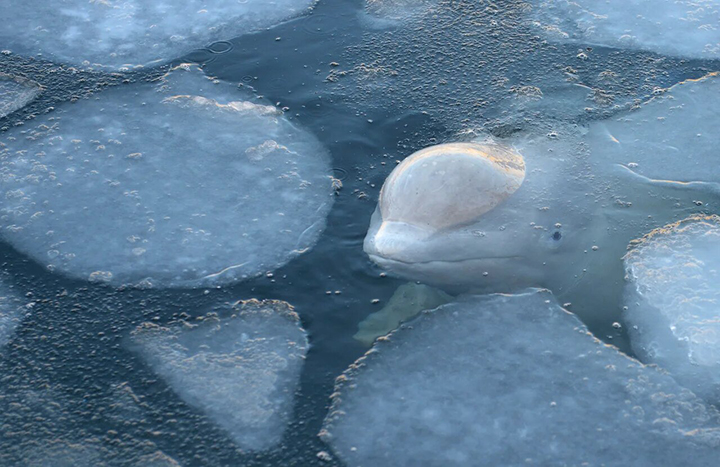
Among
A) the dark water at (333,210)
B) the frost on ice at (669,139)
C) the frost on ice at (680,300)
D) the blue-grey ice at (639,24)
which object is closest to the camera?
the dark water at (333,210)

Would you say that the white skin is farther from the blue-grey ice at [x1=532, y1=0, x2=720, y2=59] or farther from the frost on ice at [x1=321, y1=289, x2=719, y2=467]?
the blue-grey ice at [x1=532, y1=0, x2=720, y2=59]

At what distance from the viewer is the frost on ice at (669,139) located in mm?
6930

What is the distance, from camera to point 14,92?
7.90m

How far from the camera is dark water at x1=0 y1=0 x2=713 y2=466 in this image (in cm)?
520

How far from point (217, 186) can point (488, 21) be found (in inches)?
139

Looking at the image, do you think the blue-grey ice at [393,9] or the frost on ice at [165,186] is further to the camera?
the blue-grey ice at [393,9]

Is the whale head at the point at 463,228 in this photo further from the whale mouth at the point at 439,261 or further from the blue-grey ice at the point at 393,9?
the blue-grey ice at the point at 393,9

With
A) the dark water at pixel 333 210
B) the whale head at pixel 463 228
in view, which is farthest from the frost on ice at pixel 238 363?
the whale head at pixel 463 228

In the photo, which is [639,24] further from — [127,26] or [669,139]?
[127,26]

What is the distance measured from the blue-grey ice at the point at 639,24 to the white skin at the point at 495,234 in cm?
260

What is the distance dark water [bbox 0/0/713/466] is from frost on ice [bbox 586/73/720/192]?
0.75ft

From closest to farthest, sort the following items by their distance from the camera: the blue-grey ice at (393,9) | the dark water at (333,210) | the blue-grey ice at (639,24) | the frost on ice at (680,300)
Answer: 1. the dark water at (333,210)
2. the frost on ice at (680,300)
3. the blue-grey ice at (639,24)
4. the blue-grey ice at (393,9)

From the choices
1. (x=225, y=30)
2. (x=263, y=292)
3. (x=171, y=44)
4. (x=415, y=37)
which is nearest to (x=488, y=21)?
(x=415, y=37)

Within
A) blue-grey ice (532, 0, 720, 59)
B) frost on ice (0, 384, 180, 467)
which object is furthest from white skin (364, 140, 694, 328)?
blue-grey ice (532, 0, 720, 59)
